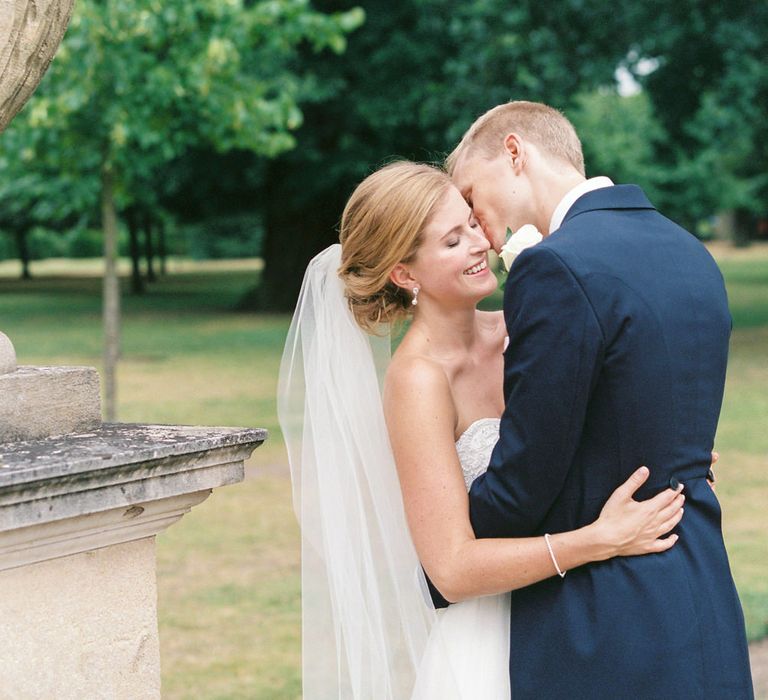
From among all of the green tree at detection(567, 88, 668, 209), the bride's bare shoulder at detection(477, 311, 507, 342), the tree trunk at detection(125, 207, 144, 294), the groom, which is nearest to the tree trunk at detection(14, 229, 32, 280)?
the tree trunk at detection(125, 207, 144, 294)

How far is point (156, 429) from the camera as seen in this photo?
2373 mm

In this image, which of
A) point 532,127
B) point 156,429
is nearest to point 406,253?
point 532,127

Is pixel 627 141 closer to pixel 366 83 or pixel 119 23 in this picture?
pixel 366 83

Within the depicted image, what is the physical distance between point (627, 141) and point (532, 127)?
45.9 meters

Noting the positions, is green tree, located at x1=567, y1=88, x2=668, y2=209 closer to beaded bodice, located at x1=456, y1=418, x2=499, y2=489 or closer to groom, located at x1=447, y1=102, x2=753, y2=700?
beaded bodice, located at x1=456, y1=418, x2=499, y2=489

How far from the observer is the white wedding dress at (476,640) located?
2.74 meters

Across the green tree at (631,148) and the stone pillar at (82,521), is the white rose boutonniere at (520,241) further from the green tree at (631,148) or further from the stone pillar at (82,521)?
the green tree at (631,148)

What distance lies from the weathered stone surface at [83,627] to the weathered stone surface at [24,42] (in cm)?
88

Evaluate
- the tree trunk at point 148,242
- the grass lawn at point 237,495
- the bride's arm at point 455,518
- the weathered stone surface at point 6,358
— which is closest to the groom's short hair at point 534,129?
the bride's arm at point 455,518

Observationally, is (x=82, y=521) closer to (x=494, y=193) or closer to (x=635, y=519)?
(x=635, y=519)

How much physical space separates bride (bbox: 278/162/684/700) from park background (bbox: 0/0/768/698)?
15.3 inches

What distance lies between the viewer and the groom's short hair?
266cm

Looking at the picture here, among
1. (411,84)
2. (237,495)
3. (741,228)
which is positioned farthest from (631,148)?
(237,495)

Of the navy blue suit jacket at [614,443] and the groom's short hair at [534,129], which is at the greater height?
the groom's short hair at [534,129]
